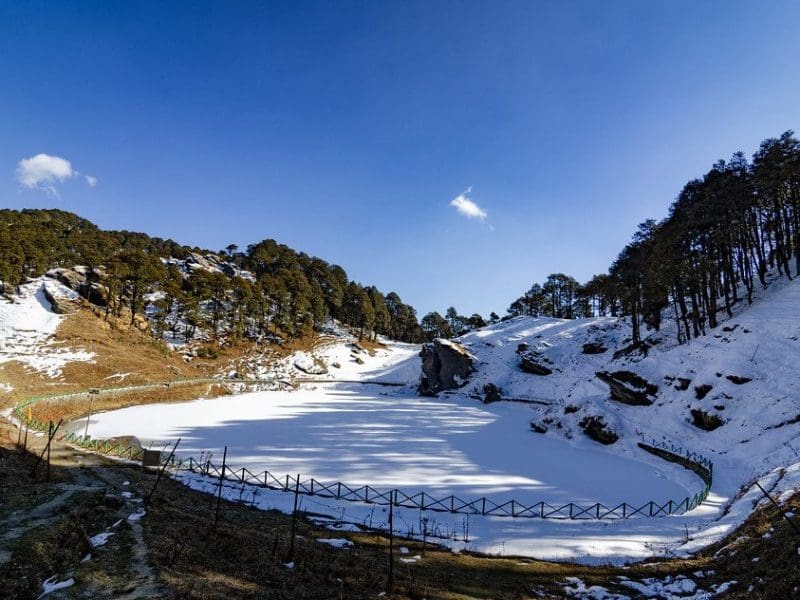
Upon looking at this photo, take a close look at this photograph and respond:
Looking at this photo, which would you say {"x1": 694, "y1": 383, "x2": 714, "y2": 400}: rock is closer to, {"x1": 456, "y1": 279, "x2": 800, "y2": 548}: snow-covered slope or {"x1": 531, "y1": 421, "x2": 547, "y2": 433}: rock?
{"x1": 456, "y1": 279, "x2": 800, "y2": 548}: snow-covered slope

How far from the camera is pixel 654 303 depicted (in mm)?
44406

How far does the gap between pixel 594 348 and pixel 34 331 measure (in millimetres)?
73888

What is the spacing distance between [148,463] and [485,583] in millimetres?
17705

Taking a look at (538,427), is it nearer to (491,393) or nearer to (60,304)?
(491,393)

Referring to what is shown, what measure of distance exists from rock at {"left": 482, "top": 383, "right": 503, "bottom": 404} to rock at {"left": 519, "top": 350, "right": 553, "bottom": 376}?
6980 mm

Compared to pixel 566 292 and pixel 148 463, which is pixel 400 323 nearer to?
pixel 566 292

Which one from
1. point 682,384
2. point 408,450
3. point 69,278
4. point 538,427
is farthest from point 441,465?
→ point 69,278

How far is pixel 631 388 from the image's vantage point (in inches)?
1342

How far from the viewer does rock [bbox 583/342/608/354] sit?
197ft

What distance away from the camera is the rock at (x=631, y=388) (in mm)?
32750

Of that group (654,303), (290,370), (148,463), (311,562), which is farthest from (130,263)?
(654,303)

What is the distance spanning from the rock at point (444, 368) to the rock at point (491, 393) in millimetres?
5233

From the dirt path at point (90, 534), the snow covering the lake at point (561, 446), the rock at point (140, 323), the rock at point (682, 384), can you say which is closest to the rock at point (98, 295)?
the rock at point (140, 323)

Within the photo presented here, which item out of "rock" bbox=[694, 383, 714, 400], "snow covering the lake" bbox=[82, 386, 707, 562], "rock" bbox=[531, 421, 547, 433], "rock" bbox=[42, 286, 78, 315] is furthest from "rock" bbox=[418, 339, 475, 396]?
"rock" bbox=[42, 286, 78, 315]
